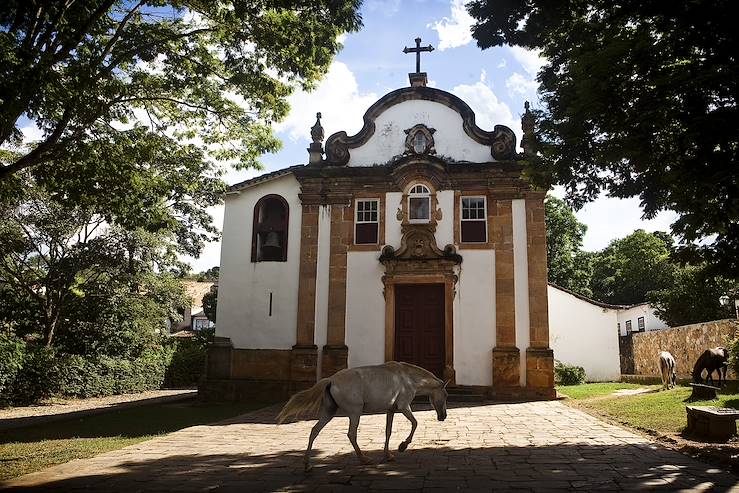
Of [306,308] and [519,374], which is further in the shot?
[306,308]

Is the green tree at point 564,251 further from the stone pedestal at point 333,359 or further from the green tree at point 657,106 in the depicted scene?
the green tree at point 657,106

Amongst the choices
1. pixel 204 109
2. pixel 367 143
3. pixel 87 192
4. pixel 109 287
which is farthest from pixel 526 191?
pixel 109 287

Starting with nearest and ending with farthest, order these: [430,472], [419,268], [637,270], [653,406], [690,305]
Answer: [430,472]
[653,406]
[419,268]
[690,305]
[637,270]

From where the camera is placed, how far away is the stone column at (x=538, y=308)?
1485 centimetres

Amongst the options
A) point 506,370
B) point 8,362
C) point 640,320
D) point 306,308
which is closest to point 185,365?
point 8,362

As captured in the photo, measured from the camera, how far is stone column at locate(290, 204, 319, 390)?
15.9 m

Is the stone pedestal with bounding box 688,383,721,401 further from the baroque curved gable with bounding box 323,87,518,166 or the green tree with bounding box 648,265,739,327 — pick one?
the green tree with bounding box 648,265,739,327

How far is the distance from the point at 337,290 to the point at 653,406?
8773mm

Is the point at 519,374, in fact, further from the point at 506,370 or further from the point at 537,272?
the point at 537,272

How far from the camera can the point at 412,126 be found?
16984mm

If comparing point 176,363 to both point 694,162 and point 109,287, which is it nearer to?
point 109,287

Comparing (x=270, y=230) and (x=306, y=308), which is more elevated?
(x=270, y=230)

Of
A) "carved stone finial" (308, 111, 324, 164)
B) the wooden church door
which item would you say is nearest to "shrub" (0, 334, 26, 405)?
"carved stone finial" (308, 111, 324, 164)

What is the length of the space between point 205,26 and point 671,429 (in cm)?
1093
